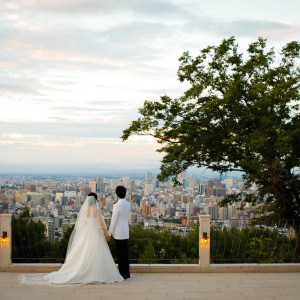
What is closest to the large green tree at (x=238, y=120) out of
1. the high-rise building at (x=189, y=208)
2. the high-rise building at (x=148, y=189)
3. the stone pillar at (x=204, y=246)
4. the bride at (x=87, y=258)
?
the high-rise building at (x=189, y=208)

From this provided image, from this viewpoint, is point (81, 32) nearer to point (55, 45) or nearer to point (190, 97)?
point (55, 45)

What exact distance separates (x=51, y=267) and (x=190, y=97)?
Result: 771 cm

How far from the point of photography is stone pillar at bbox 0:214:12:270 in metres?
7.64

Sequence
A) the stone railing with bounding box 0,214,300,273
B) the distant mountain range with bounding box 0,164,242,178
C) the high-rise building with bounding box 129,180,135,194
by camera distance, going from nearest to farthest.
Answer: the stone railing with bounding box 0,214,300,273
the high-rise building with bounding box 129,180,135,194
the distant mountain range with bounding box 0,164,242,178

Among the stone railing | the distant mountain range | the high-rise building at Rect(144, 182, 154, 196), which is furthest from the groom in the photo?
the distant mountain range

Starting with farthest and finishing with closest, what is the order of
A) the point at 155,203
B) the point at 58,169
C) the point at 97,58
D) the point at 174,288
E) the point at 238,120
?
the point at 58,169 → the point at 97,58 → the point at 155,203 → the point at 238,120 → the point at 174,288

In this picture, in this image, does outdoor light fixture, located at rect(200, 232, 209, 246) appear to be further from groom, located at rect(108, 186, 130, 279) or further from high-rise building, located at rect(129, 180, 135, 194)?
high-rise building, located at rect(129, 180, 135, 194)

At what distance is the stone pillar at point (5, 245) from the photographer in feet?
25.1

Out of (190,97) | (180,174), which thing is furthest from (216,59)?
(180,174)

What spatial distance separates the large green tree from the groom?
5.56m

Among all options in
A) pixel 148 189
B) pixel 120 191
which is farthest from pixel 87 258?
pixel 148 189

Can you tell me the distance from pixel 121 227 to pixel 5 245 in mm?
2211

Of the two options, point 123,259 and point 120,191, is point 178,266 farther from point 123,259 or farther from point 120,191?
point 120,191

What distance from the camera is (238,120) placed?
517 inches
